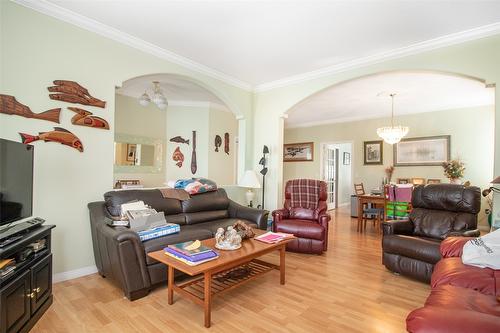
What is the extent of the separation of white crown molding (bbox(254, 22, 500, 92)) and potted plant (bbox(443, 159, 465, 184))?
3108 mm

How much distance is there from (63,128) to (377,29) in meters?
3.53

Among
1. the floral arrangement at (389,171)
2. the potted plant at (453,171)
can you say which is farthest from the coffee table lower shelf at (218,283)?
the floral arrangement at (389,171)

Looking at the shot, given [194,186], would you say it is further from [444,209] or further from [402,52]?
[402,52]

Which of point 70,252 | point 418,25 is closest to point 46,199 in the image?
point 70,252

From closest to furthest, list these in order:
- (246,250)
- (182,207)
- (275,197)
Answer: (246,250)
(182,207)
(275,197)

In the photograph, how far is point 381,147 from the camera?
646 centimetres

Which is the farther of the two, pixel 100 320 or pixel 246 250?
pixel 246 250

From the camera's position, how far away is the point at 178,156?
222 inches

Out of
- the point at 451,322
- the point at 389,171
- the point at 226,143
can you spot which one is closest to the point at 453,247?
the point at 451,322

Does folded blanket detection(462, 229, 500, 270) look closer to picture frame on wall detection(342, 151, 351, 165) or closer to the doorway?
the doorway

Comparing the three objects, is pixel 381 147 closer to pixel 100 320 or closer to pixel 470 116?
pixel 470 116

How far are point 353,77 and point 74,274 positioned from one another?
4.28 metres

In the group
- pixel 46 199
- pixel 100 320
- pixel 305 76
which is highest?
pixel 305 76

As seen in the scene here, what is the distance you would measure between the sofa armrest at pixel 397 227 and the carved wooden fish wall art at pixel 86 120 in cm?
348
